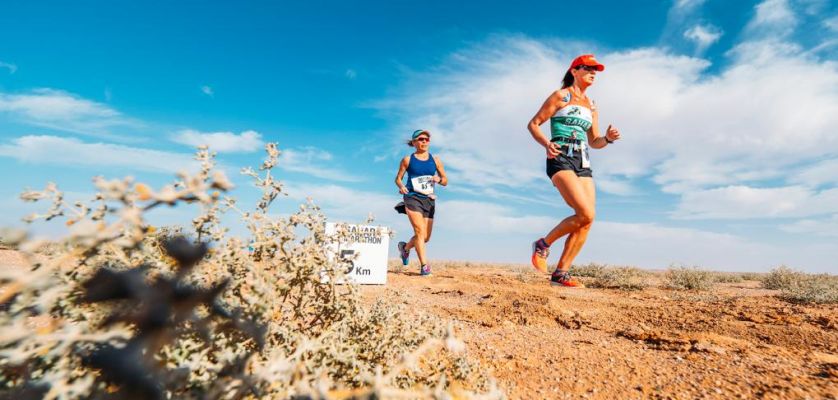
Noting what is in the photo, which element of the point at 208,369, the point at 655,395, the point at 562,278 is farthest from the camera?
the point at 562,278

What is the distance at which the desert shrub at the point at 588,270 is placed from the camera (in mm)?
10498

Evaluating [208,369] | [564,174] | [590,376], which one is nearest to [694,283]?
[564,174]

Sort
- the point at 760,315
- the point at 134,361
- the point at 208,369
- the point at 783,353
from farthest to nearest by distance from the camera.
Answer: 1. the point at 760,315
2. the point at 783,353
3. the point at 208,369
4. the point at 134,361

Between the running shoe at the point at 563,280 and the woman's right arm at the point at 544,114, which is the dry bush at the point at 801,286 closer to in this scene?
the running shoe at the point at 563,280

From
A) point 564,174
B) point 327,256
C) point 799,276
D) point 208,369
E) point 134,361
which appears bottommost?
point 208,369

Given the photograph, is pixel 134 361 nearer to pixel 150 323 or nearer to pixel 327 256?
pixel 150 323

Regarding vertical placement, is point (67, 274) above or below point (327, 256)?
below

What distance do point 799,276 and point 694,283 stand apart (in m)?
3.73

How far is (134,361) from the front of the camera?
813mm

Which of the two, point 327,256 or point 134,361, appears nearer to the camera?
point 134,361

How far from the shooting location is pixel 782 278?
9.22 m

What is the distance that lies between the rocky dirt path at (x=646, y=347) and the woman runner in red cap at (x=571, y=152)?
78 cm

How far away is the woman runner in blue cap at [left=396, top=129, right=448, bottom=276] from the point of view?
8227mm

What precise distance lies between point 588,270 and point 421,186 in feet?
17.5
